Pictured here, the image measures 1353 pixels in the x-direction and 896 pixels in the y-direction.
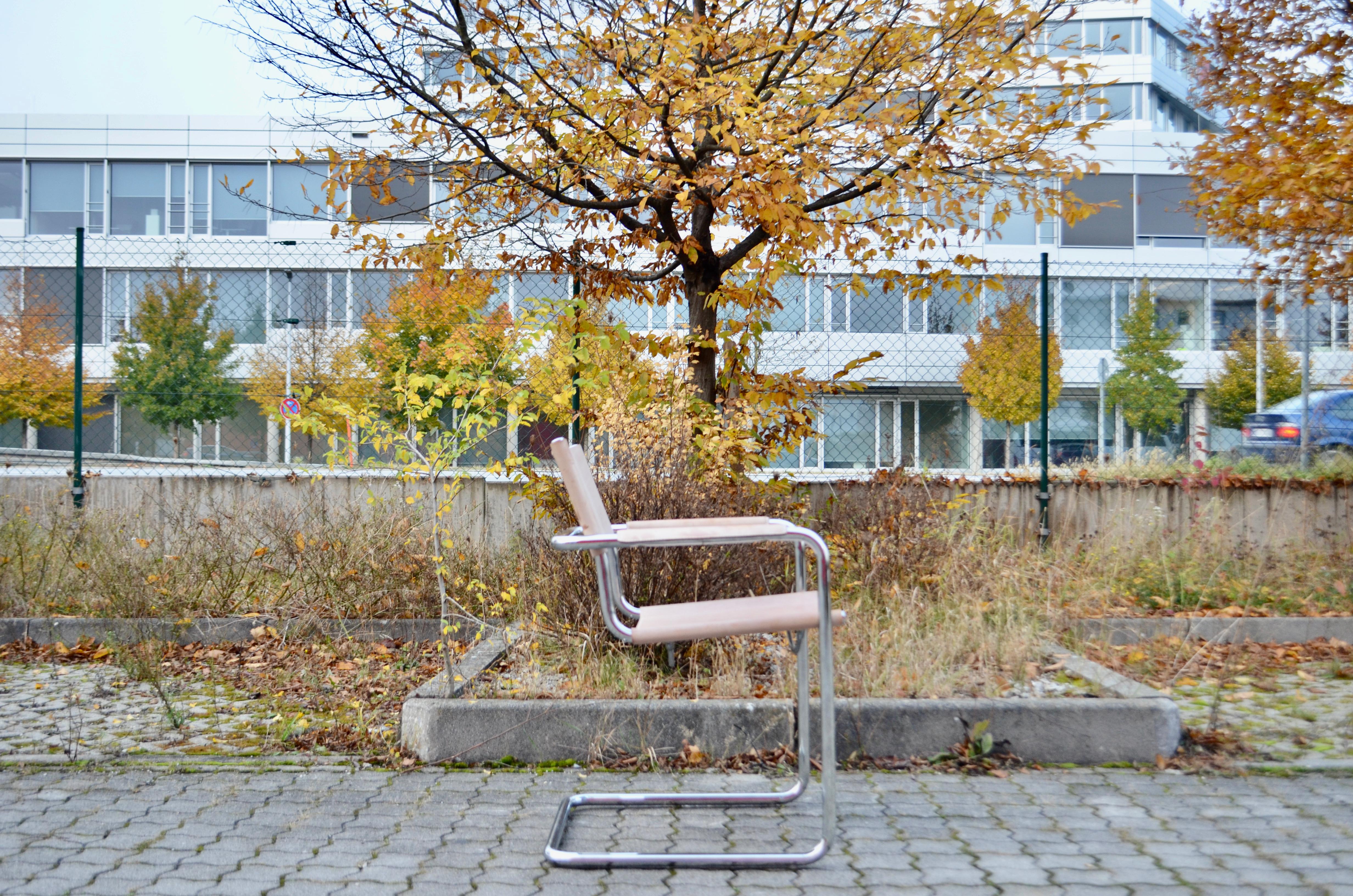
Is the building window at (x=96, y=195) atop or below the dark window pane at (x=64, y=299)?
atop

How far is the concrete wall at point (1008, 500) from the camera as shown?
6.52 metres

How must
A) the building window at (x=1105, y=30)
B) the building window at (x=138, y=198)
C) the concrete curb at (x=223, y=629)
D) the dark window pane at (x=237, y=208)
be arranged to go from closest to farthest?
the concrete curb at (x=223, y=629), the building window at (x=1105, y=30), the dark window pane at (x=237, y=208), the building window at (x=138, y=198)

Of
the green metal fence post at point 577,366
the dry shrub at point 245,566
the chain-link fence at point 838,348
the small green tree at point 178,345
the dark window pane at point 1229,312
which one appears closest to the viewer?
the green metal fence post at point 577,366

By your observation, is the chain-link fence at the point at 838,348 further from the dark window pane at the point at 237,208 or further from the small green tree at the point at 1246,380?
the dark window pane at the point at 237,208

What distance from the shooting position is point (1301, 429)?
26.7ft

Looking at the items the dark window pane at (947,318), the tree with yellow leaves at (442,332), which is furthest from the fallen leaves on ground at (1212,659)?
the dark window pane at (947,318)

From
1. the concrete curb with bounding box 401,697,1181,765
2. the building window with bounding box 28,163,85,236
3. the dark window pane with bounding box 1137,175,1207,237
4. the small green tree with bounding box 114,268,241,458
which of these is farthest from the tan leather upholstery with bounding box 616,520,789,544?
the building window with bounding box 28,163,85,236

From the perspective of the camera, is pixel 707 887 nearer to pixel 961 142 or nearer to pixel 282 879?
pixel 282 879

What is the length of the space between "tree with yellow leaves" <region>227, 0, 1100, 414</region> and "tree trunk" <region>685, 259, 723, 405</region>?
0.04 feet

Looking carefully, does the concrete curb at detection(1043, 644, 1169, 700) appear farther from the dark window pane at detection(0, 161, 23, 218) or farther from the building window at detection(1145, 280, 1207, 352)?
the dark window pane at detection(0, 161, 23, 218)

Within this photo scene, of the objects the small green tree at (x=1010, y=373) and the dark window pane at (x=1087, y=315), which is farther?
the dark window pane at (x=1087, y=315)

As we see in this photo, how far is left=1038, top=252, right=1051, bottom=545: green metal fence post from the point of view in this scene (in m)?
6.99

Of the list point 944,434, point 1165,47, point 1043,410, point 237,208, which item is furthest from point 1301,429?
point 1165,47

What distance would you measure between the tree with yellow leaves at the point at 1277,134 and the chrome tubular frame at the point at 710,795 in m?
→ 4.43
